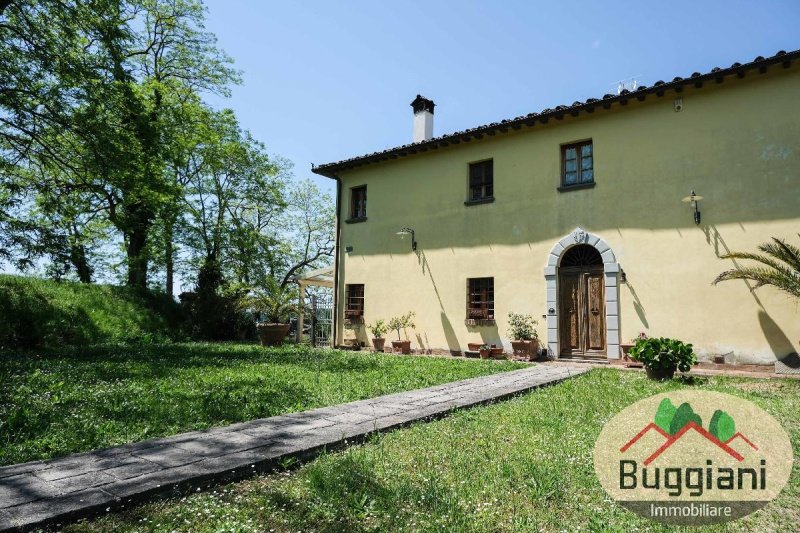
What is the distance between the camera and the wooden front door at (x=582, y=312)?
33.8ft

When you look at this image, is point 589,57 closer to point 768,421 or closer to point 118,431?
point 768,421

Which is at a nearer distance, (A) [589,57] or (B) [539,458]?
(B) [539,458]

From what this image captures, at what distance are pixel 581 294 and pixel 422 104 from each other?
24.8 ft

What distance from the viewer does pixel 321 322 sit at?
50.2 feet

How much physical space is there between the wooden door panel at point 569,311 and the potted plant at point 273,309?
26.2ft

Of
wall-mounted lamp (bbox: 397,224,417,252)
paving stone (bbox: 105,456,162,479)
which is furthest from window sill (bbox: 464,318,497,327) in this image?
paving stone (bbox: 105,456,162,479)

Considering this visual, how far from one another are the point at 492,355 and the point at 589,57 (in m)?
6.65

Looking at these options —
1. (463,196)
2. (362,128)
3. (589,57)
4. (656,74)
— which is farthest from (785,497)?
(362,128)

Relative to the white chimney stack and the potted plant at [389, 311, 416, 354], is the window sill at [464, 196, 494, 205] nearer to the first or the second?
the white chimney stack

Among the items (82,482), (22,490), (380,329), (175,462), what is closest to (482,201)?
(380,329)

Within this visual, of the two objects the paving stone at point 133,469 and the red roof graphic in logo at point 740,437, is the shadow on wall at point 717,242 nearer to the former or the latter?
the red roof graphic in logo at point 740,437

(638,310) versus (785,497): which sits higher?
(638,310)

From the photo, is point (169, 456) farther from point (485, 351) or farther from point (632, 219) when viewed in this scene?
point (632, 219)

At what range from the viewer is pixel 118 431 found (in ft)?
12.8
